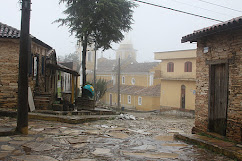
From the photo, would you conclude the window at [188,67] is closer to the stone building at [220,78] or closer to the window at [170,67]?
the window at [170,67]

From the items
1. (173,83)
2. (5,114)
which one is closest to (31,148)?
(5,114)

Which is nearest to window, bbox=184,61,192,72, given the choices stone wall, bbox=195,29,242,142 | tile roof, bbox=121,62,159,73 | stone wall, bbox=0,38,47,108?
tile roof, bbox=121,62,159,73

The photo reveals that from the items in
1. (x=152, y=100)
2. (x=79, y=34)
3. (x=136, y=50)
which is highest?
(x=136, y=50)

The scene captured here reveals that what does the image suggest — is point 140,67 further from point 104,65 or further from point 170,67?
point 170,67

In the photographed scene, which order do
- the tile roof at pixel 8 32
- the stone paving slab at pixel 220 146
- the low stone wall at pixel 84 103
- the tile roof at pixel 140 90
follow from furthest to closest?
the tile roof at pixel 140 90
the low stone wall at pixel 84 103
the tile roof at pixel 8 32
the stone paving slab at pixel 220 146

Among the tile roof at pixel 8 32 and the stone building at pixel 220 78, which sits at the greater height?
the tile roof at pixel 8 32

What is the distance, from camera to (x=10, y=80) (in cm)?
1134

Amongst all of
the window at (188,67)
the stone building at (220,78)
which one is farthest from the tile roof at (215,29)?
the window at (188,67)

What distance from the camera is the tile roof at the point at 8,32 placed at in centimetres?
1099

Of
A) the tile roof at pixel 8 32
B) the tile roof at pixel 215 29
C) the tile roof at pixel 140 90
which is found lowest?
the tile roof at pixel 140 90

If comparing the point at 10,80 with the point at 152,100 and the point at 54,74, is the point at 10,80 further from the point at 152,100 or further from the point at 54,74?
the point at 152,100

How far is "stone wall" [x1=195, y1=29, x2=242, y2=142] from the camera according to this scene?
21.5ft

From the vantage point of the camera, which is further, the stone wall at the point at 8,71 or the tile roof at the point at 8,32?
the stone wall at the point at 8,71

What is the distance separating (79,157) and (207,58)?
5.12 metres
